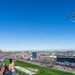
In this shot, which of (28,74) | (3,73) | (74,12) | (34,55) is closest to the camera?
(3,73)

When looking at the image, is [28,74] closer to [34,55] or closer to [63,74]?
[63,74]

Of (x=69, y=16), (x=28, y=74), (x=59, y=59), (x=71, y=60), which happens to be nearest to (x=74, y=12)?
(x=69, y=16)

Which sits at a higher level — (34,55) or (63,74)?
(34,55)

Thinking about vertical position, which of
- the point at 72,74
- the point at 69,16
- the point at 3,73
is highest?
the point at 69,16

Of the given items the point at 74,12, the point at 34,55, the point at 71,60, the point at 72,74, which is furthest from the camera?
the point at 34,55

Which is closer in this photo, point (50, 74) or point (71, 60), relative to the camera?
point (50, 74)

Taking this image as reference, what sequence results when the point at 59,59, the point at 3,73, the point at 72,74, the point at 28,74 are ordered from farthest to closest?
1. the point at 59,59
2. the point at 72,74
3. the point at 28,74
4. the point at 3,73

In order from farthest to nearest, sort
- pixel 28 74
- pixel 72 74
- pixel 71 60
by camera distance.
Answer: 1. pixel 71 60
2. pixel 72 74
3. pixel 28 74

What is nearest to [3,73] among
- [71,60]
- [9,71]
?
[9,71]

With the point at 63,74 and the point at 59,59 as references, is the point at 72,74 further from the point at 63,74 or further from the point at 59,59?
the point at 59,59
